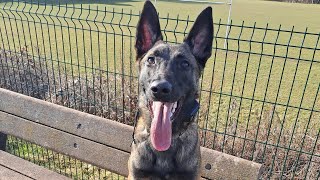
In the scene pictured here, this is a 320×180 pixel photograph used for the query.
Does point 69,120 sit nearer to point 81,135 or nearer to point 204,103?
point 81,135

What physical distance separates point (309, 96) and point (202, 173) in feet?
17.3

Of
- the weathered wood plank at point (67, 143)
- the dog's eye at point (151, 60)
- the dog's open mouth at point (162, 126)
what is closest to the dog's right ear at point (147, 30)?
the dog's eye at point (151, 60)

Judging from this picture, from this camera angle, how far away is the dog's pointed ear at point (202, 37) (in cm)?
244

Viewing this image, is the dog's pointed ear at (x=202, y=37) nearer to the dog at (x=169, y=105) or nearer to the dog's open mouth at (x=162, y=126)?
the dog at (x=169, y=105)

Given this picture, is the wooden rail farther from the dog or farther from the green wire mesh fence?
the green wire mesh fence

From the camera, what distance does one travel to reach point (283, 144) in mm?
3820

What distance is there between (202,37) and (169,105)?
2.17 feet

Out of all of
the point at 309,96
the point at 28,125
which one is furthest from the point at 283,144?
the point at 309,96

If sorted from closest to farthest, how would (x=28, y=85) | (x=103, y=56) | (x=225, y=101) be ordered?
(x=28, y=85) < (x=225, y=101) < (x=103, y=56)

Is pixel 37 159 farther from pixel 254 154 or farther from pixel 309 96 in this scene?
pixel 309 96

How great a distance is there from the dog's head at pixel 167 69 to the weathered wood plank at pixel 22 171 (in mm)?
1138

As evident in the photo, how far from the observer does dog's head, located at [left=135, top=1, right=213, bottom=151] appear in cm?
225

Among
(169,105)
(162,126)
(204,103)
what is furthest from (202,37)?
(204,103)

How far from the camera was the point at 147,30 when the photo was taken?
2598mm
